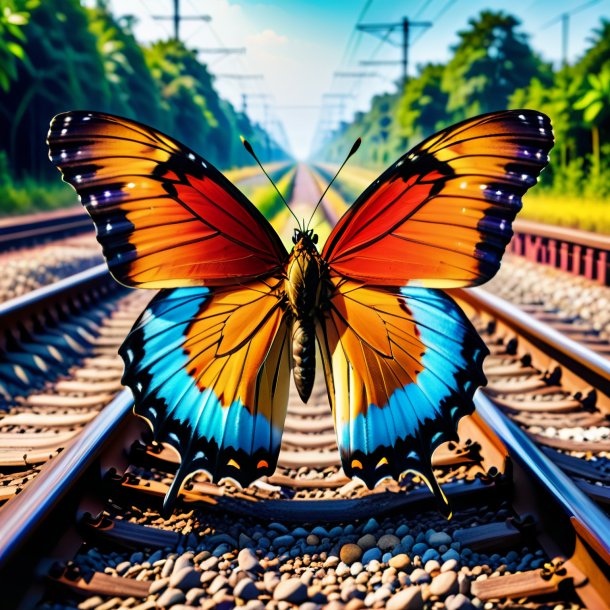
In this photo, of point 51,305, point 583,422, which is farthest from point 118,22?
point 583,422

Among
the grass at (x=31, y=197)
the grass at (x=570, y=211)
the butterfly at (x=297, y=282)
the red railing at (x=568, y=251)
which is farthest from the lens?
the grass at (x=31, y=197)

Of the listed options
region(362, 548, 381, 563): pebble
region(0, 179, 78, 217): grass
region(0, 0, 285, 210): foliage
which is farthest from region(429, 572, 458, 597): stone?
region(0, 0, 285, 210): foliage

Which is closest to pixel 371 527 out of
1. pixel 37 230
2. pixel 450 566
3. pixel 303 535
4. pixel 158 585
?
pixel 303 535

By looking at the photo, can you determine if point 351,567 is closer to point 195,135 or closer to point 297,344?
point 297,344

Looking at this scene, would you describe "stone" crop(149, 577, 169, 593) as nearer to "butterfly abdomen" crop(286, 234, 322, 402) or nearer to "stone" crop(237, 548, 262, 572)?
"stone" crop(237, 548, 262, 572)

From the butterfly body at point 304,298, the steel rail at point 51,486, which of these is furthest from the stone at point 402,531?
the steel rail at point 51,486

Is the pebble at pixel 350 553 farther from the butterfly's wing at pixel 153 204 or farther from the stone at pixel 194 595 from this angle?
the butterfly's wing at pixel 153 204
